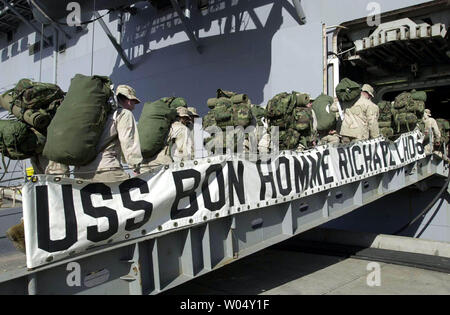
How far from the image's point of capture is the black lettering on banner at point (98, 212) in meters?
2.77

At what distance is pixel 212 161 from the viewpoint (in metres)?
3.78

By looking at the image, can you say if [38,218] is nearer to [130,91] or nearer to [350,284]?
[130,91]

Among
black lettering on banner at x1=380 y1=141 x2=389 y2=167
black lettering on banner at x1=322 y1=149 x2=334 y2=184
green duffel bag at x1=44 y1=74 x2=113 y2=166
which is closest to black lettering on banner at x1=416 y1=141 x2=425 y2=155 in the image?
black lettering on banner at x1=380 y1=141 x2=389 y2=167

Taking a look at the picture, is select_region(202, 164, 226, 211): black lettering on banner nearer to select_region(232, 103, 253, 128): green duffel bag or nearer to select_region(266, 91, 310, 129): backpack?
select_region(232, 103, 253, 128): green duffel bag

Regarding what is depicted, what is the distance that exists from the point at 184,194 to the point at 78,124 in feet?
3.61

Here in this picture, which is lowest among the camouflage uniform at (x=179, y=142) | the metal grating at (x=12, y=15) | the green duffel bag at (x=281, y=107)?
the camouflage uniform at (x=179, y=142)

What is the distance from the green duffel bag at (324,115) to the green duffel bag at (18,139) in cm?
503

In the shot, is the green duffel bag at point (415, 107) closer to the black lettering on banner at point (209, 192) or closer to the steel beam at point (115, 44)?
the black lettering on banner at point (209, 192)

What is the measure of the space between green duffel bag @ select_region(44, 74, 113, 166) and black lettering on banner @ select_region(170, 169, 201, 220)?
A: 78 cm

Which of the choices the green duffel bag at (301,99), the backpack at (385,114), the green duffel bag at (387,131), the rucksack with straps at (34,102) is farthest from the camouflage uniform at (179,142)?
the backpack at (385,114)

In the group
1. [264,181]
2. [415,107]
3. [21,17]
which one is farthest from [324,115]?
[21,17]

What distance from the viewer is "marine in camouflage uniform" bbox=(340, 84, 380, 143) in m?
6.99
